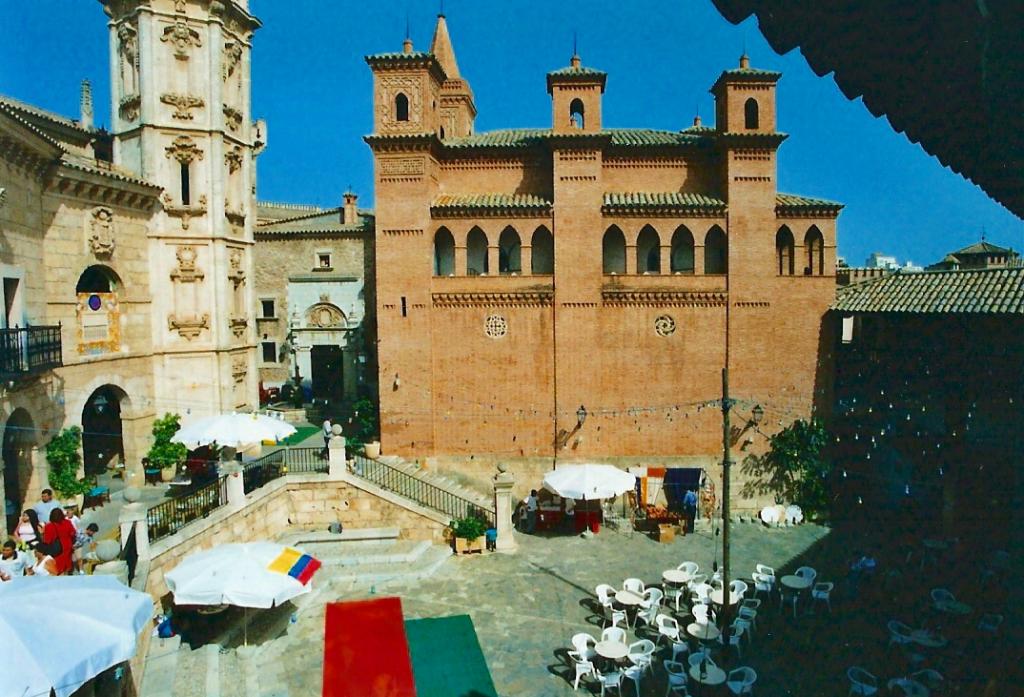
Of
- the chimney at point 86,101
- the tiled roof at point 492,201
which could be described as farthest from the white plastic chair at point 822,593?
the chimney at point 86,101

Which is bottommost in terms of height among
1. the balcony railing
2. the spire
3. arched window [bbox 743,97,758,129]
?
the balcony railing

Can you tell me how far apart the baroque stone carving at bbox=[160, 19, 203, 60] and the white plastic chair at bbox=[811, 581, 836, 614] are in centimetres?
2352

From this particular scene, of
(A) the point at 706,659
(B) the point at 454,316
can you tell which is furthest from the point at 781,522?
(B) the point at 454,316

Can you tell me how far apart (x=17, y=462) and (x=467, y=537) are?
11333mm

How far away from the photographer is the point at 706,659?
1111 cm

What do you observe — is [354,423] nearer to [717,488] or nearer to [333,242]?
[333,242]

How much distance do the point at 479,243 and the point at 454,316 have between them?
2.85m

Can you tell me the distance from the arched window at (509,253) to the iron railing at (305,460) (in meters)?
8.63

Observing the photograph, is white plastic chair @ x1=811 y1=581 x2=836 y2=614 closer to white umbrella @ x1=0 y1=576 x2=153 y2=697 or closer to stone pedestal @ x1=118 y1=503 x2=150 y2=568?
white umbrella @ x1=0 y1=576 x2=153 y2=697

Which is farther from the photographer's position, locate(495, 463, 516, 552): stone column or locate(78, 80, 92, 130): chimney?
locate(78, 80, 92, 130): chimney

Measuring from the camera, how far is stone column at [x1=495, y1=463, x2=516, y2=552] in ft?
58.0

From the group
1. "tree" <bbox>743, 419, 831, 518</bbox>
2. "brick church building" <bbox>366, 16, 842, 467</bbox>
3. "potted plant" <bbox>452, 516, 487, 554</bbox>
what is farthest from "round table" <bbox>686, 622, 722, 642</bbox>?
"tree" <bbox>743, 419, 831, 518</bbox>

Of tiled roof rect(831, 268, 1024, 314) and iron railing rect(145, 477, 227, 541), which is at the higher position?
tiled roof rect(831, 268, 1024, 314)

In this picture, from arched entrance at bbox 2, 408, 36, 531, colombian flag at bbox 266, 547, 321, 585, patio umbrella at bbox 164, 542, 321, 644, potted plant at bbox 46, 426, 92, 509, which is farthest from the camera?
potted plant at bbox 46, 426, 92, 509
